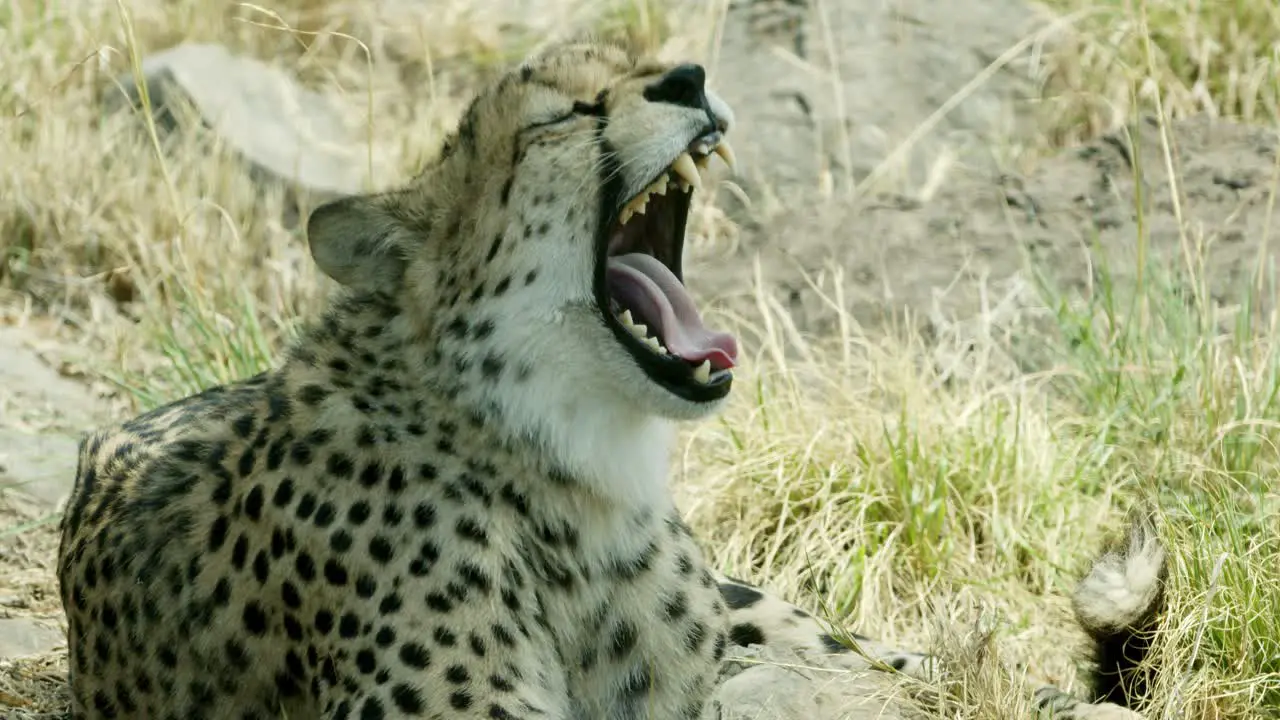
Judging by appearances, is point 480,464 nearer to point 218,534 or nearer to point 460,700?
point 460,700

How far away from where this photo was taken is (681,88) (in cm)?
320

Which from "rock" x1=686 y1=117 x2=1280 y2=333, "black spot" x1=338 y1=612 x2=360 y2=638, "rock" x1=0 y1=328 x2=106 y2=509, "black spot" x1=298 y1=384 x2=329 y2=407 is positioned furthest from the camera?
"rock" x1=686 y1=117 x2=1280 y2=333

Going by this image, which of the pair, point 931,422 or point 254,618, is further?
point 931,422

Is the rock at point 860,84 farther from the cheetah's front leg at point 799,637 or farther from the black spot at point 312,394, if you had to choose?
the black spot at point 312,394

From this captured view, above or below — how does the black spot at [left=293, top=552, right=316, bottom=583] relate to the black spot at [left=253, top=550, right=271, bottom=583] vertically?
above

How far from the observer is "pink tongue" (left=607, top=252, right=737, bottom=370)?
131 inches

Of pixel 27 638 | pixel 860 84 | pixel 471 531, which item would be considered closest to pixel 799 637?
pixel 471 531

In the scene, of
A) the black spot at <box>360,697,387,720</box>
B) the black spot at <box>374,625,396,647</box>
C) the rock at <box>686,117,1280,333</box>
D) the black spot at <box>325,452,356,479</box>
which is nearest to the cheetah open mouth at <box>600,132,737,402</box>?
the black spot at <box>325,452,356,479</box>

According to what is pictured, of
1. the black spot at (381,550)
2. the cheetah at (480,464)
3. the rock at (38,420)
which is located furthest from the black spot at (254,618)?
the rock at (38,420)

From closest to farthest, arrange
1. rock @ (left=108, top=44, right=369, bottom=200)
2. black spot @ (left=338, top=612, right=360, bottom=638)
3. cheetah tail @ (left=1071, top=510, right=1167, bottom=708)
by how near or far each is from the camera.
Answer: black spot @ (left=338, top=612, right=360, bottom=638)
cheetah tail @ (left=1071, top=510, right=1167, bottom=708)
rock @ (left=108, top=44, right=369, bottom=200)

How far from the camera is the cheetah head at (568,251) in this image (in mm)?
3199

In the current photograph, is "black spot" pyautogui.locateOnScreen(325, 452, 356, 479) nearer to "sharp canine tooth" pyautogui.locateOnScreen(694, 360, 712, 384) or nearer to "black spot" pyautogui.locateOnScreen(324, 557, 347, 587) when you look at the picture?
"black spot" pyautogui.locateOnScreen(324, 557, 347, 587)

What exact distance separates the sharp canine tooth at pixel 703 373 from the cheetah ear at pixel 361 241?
609 mm

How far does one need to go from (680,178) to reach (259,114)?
4.88 metres
